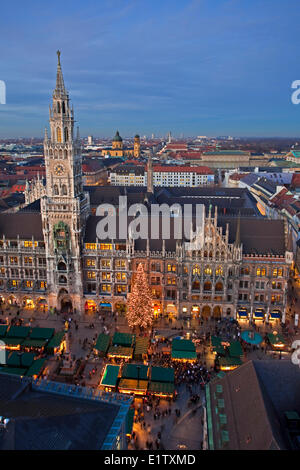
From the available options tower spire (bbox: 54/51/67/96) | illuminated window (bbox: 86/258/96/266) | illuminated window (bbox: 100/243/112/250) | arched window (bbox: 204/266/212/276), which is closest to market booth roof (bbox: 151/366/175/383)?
arched window (bbox: 204/266/212/276)

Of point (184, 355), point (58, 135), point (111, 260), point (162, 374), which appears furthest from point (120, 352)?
point (58, 135)

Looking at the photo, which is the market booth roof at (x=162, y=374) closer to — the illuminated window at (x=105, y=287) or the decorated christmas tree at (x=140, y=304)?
the decorated christmas tree at (x=140, y=304)

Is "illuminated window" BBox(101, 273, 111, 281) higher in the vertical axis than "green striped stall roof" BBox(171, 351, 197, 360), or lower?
higher

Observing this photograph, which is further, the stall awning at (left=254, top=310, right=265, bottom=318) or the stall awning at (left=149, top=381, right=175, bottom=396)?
the stall awning at (left=254, top=310, right=265, bottom=318)

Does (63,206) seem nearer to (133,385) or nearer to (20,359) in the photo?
(20,359)

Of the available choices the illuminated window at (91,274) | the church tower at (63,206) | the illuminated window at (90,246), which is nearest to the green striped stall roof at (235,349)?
the illuminated window at (91,274)

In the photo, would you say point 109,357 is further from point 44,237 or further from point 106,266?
point 44,237

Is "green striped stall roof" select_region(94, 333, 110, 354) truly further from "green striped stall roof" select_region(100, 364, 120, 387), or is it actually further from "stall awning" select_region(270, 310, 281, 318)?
"stall awning" select_region(270, 310, 281, 318)
